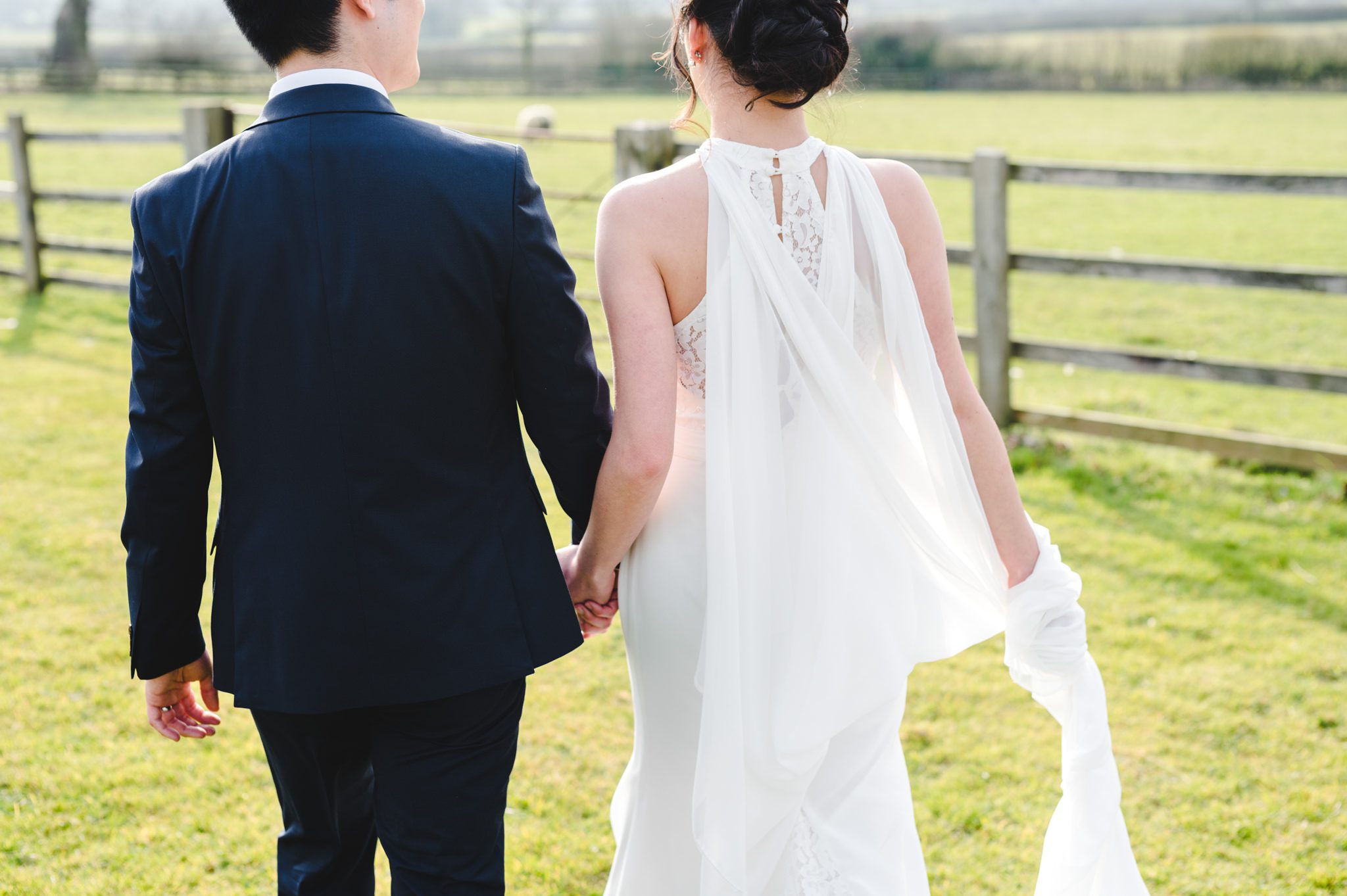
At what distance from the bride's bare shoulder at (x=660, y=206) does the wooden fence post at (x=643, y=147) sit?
5.00m

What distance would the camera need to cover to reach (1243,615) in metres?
4.59

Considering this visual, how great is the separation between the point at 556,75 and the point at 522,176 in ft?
178

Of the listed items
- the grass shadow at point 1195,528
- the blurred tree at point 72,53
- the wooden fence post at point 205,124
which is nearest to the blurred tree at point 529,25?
the blurred tree at point 72,53

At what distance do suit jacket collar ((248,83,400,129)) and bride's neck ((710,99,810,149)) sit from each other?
2.19 ft

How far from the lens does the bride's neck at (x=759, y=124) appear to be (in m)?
2.23

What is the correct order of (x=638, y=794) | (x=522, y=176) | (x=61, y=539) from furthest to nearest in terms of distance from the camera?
(x=61, y=539) < (x=638, y=794) < (x=522, y=176)

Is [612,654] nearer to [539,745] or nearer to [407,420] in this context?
[539,745]

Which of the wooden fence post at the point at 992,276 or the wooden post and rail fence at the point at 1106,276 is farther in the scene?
the wooden fence post at the point at 992,276

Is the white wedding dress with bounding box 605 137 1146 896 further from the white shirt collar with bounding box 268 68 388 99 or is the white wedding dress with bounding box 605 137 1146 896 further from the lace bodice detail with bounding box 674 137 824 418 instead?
the white shirt collar with bounding box 268 68 388 99

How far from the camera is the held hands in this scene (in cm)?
246

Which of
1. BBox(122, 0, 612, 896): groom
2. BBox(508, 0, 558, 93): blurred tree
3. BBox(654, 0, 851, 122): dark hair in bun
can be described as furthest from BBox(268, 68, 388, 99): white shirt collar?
BBox(508, 0, 558, 93): blurred tree

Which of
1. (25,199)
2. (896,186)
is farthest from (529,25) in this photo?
(896,186)

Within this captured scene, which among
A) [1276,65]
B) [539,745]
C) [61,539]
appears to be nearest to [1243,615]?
[539,745]

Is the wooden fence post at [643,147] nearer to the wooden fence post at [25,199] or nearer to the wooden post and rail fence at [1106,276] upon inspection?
the wooden post and rail fence at [1106,276]
